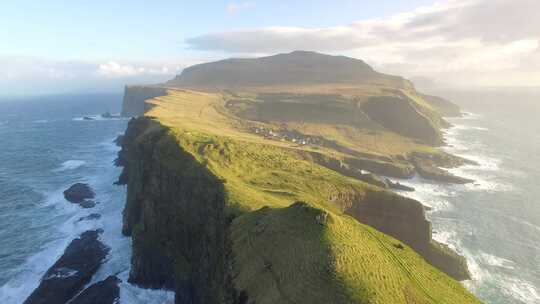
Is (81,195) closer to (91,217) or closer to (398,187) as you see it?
(91,217)

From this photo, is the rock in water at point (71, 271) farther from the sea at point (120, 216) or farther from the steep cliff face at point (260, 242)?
the steep cliff face at point (260, 242)

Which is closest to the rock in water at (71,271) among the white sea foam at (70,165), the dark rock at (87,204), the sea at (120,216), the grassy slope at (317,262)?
the sea at (120,216)

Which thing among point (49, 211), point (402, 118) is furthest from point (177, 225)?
point (402, 118)

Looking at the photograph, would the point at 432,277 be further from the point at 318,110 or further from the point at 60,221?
the point at 318,110

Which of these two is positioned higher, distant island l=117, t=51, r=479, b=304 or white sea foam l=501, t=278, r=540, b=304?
distant island l=117, t=51, r=479, b=304

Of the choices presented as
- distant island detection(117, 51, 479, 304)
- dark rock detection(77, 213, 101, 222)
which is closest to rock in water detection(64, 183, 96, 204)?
distant island detection(117, 51, 479, 304)

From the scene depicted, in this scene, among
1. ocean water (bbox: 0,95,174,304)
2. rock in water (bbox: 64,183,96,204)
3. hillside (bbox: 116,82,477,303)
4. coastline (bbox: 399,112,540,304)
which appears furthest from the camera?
rock in water (bbox: 64,183,96,204)

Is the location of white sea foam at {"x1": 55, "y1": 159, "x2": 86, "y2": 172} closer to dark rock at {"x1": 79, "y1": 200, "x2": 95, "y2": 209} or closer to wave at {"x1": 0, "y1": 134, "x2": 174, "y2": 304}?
wave at {"x1": 0, "y1": 134, "x2": 174, "y2": 304}
